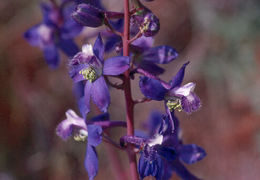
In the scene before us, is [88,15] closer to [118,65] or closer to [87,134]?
[118,65]

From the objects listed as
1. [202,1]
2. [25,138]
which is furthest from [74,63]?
[202,1]

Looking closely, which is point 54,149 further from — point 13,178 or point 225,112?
point 225,112

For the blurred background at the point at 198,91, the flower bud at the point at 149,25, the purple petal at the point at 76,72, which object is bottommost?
the blurred background at the point at 198,91

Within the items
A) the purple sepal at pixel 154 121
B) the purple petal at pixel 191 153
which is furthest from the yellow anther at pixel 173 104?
the purple sepal at pixel 154 121

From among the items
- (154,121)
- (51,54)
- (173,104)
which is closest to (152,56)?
(173,104)

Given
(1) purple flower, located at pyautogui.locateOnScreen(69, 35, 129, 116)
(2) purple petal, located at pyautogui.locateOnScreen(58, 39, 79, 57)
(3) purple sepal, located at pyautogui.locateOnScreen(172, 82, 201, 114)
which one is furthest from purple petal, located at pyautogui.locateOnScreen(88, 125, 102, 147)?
(2) purple petal, located at pyautogui.locateOnScreen(58, 39, 79, 57)

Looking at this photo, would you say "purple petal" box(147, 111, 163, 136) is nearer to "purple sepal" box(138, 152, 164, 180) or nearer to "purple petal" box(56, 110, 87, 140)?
"purple petal" box(56, 110, 87, 140)

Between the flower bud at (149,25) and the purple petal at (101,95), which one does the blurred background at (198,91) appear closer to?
the purple petal at (101,95)
